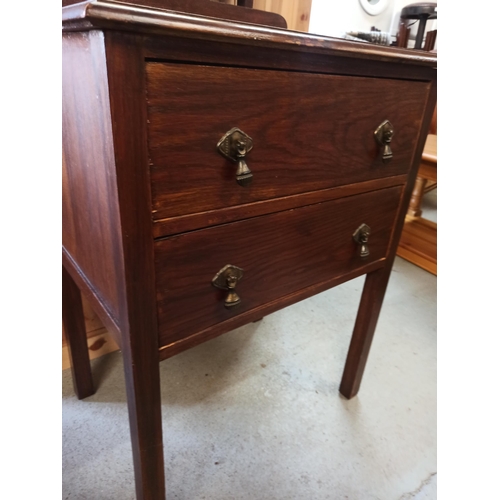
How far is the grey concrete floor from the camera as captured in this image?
857mm

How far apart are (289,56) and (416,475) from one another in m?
0.93

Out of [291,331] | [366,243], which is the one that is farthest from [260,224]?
[291,331]

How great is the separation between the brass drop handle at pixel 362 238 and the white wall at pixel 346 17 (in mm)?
596

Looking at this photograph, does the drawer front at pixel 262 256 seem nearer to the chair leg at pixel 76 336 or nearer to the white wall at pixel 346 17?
the chair leg at pixel 76 336

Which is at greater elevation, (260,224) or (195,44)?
(195,44)

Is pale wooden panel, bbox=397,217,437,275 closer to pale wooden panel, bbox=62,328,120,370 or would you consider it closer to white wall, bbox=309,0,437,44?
white wall, bbox=309,0,437,44

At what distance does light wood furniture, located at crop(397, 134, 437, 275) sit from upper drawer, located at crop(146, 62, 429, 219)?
1153mm

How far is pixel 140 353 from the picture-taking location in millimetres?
512

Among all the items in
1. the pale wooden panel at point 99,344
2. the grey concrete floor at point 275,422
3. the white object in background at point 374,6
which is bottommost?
the grey concrete floor at point 275,422

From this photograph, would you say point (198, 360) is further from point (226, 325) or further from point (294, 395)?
point (226, 325)

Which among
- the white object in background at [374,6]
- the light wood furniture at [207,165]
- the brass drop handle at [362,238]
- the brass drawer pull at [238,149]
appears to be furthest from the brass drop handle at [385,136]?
the white object in background at [374,6]

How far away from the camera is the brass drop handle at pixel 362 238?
2.48 ft

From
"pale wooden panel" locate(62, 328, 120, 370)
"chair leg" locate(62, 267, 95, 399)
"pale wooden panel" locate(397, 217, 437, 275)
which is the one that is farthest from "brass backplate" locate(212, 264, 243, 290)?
"pale wooden panel" locate(397, 217, 437, 275)

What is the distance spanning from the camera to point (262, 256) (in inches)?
23.8
